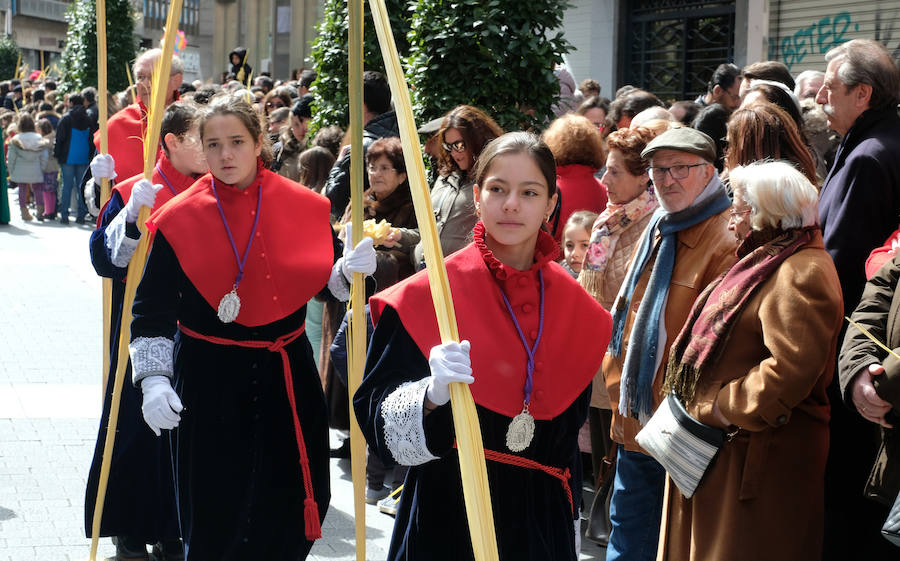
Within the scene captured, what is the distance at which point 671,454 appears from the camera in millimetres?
3750

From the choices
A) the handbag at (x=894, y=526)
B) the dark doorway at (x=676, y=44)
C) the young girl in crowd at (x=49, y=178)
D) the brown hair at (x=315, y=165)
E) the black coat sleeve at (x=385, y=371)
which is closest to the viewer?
the black coat sleeve at (x=385, y=371)

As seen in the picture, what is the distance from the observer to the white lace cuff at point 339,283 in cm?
421

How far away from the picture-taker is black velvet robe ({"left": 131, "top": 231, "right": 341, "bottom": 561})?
12.7 ft

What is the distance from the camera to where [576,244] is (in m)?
5.36

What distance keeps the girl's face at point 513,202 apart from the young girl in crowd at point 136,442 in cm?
211

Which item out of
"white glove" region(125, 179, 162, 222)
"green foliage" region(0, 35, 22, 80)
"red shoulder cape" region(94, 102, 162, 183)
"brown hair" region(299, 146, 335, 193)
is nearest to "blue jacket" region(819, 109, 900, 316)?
"white glove" region(125, 179, 162, 222)

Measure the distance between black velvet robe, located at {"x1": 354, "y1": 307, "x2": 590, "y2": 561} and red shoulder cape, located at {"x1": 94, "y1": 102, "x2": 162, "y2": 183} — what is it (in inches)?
131

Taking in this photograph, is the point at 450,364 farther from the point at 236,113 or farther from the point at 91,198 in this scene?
the point at 91,198

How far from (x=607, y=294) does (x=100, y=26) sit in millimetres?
2337

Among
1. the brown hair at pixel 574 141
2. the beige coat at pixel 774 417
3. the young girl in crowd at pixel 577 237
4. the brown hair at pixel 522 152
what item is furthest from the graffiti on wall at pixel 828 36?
the brown hair at pixel 522 152

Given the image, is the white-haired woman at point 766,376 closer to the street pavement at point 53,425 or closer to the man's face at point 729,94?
the street pavement at point 53,425

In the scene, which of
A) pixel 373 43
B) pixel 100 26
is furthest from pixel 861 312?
pixel 373 43

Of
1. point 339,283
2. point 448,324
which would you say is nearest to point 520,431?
point 448,324

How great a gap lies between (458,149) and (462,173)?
0.44 ft
